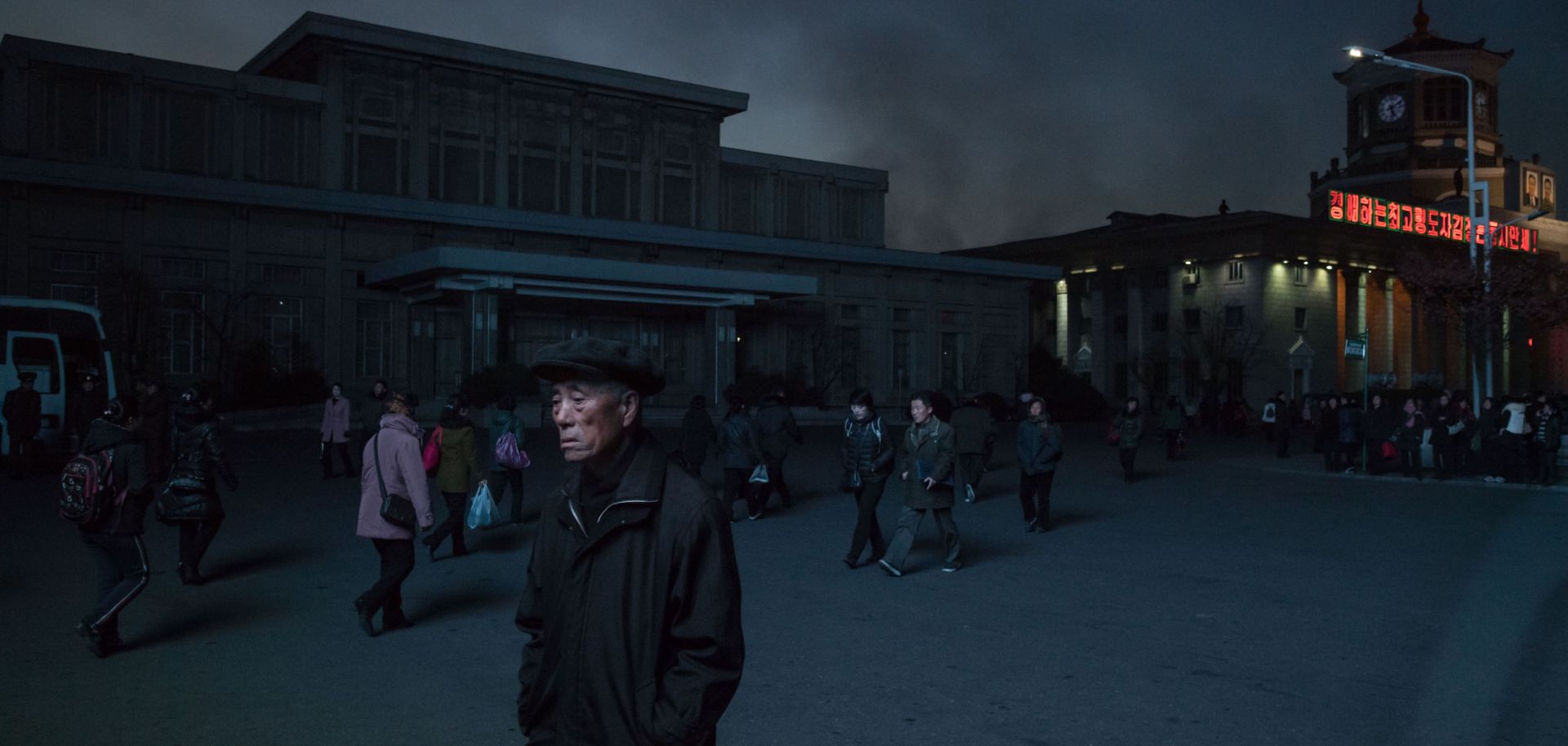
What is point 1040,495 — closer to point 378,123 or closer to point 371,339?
point 371,339

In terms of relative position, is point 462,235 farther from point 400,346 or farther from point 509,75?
point 509,75

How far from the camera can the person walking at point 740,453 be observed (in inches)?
552

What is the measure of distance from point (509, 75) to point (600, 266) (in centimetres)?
1569

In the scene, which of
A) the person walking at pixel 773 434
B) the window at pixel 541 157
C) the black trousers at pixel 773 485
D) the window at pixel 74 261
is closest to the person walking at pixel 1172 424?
the black trousers at pixel 773 485

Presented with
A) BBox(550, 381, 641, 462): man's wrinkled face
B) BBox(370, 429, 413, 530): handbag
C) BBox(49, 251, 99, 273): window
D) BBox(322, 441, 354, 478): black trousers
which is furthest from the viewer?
BBox(49, 251, 99, 273): window

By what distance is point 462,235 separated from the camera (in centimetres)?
4550

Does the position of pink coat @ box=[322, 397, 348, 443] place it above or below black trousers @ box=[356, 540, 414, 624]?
above

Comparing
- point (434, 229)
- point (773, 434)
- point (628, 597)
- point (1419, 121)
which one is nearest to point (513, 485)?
point (773, 434)

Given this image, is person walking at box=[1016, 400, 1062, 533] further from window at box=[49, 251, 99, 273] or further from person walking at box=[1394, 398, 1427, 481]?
window at box=[49, 251, 99, 273]

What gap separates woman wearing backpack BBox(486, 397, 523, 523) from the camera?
42.1 feet

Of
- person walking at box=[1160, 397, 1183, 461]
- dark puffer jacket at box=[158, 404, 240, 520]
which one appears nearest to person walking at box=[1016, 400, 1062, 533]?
dark puffer jacket at box=[158, 404, 240, 520]

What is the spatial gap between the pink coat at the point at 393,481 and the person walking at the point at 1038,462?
771cm

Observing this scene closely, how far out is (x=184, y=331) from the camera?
38.6 m

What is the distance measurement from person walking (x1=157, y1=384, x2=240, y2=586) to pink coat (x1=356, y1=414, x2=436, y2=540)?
6.82 ft
